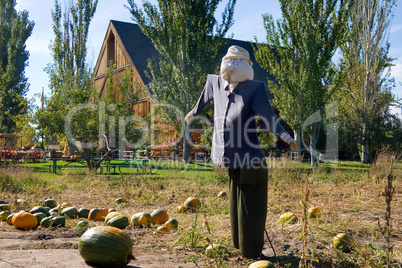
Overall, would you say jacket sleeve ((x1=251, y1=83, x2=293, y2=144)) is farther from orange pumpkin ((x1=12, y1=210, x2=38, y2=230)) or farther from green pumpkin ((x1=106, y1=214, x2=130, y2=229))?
orange pumpkin ((x1=12, y1=210, x2=38, y2=230))

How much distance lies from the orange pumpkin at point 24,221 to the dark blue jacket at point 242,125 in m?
2.19

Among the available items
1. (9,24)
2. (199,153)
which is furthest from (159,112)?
(9,24)

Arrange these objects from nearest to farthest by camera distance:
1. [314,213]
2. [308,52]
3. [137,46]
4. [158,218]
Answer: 1. [158,218]
2. [314,213]
3. [308,52]
4. [137,46]

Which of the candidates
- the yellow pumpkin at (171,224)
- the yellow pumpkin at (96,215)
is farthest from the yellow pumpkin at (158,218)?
the yellow pumpkin at (96,215)

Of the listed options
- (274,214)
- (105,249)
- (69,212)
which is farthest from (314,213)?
(69,212)

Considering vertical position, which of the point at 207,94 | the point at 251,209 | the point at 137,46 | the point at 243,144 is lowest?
the point at 251,209

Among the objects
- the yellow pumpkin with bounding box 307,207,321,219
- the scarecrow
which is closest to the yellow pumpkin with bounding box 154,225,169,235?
the scarecrow

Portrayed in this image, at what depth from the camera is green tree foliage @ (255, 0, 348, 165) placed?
17.0 m

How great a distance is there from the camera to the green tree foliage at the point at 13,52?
32.9 meters

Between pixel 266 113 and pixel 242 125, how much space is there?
0.78 ft

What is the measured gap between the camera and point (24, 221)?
4.32 m

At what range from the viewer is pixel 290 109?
18.9 meters

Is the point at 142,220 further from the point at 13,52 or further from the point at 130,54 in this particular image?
the point at 13,52

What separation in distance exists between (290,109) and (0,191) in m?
14.2
